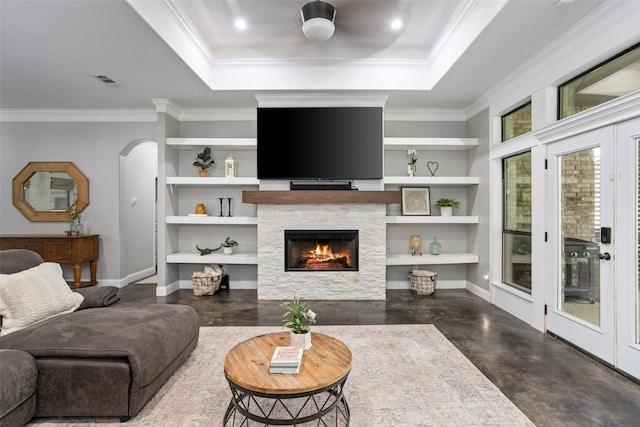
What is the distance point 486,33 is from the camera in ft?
9.96

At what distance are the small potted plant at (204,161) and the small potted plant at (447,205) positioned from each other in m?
3.54

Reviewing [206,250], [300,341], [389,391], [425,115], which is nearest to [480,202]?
[425,115]

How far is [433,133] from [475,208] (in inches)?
52.6

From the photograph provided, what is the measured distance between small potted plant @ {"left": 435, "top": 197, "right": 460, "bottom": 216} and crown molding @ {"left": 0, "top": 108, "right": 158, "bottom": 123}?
15.2 ft

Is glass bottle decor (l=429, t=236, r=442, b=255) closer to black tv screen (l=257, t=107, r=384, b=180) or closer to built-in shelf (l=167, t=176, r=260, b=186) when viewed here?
black tv screen (l=257, t=107, r=384, b=180)

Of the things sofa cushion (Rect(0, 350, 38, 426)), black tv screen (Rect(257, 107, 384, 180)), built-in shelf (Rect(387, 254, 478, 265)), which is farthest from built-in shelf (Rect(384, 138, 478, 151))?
sofa cushion (Rect(0, 350, 38, 426))

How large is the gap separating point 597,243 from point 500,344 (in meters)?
1.19

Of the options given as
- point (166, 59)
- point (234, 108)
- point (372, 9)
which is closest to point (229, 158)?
point (234, 108)

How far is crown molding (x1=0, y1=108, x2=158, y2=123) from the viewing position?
529 centimetres

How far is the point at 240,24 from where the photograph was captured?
3547mm

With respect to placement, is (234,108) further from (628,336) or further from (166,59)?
(628,336)

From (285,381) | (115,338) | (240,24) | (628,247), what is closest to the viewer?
(285,381)

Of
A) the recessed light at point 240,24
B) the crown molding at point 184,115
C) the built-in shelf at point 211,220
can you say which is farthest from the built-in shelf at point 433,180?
the recessed light at point 240,24

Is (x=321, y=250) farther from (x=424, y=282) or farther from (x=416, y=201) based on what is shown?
(x=416, y=201)
